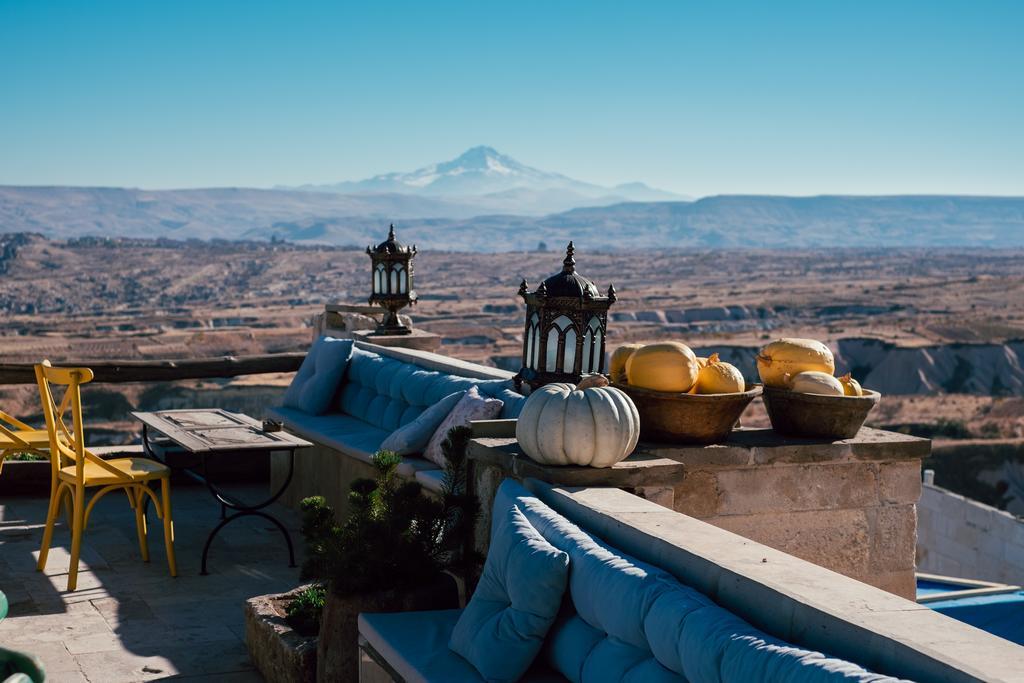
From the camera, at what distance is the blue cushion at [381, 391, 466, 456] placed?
610cm

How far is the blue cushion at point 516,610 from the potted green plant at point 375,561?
2.23ft

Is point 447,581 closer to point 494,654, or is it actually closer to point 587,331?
point 494,654

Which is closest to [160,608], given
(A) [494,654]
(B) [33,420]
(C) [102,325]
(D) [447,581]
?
(D) [447,581]

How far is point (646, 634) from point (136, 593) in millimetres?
3591

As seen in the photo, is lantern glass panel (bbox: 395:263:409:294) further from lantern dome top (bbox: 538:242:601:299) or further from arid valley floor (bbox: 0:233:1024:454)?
arid valley floor (bbox: 0:233:1024:454)

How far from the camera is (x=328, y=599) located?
405 cm

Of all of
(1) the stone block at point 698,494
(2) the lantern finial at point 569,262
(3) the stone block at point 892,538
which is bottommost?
(3) the stone block at point 892,538

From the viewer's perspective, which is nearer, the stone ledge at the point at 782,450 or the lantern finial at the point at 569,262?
the stone ledge at the point at 782,450

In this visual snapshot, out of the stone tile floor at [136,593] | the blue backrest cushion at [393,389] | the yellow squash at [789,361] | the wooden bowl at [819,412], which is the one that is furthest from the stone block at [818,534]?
the stone tile floor at [136,593]

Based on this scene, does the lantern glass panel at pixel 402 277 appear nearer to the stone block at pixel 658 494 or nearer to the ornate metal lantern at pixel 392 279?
the ornate metal lantern at pixel 392 279

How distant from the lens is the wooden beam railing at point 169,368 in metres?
8.10

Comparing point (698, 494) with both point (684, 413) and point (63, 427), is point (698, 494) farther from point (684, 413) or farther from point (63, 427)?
point (63, 427)

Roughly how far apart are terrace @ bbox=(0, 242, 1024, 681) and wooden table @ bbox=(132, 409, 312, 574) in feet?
0.85

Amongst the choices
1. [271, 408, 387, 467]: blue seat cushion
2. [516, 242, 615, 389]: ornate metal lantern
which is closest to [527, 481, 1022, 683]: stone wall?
[516, 242, 615, 389]: ornate metal lantern
